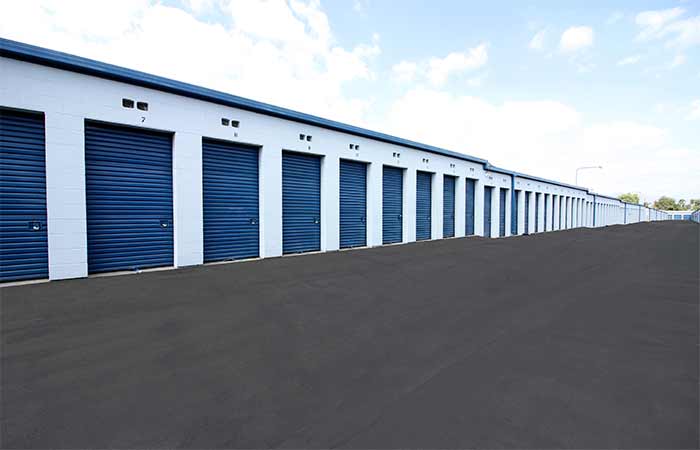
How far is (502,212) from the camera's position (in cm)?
2508

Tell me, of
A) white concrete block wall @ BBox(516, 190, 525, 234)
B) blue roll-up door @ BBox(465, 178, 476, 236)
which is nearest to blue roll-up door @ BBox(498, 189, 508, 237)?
white concrete block wall @ BBox(516, 190, 525, 234)

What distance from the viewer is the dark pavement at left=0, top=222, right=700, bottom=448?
7.20ft

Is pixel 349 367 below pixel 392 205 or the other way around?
below

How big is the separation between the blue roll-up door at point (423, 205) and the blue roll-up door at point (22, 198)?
48.1ft

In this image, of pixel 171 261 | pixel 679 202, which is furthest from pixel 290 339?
pixel 679 202

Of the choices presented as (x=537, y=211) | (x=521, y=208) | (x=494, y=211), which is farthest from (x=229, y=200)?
(x=537, y=211)

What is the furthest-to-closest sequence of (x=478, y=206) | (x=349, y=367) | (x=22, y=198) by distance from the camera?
(x=478, y=206) → (x=22, y=198) → (x=349, y=367)

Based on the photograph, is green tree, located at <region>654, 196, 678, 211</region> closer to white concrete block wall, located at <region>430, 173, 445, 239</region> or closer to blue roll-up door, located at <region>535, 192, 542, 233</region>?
blue roll-up door, located at <region>535, 192, 542, 233</region>

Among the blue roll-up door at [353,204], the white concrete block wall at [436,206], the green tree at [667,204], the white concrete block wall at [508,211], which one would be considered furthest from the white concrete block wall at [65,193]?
the green tree at [667,204]

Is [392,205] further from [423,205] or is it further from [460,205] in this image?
[460,205]

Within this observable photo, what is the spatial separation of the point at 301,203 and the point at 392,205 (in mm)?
5501

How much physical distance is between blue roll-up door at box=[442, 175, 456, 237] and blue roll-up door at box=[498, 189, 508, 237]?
6791 millimetres

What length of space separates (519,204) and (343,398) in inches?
1133

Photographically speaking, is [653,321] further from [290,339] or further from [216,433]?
[216,433]
